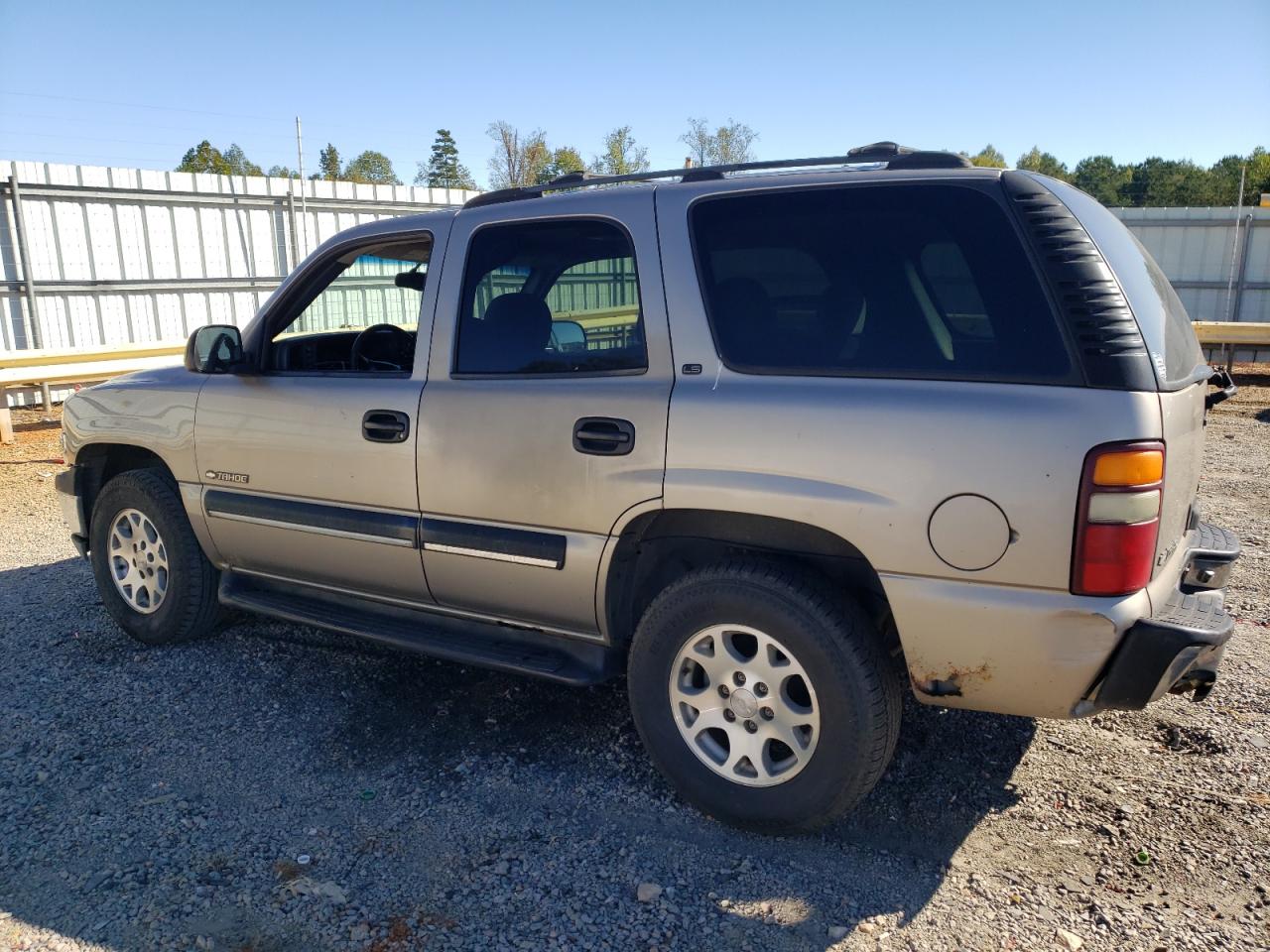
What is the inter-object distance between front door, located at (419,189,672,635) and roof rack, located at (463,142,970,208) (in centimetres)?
18

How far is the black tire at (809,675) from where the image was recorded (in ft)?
9.50

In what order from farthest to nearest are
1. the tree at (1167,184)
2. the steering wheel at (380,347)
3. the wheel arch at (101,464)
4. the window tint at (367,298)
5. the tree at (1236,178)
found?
the tree at (1167,184), the tree at (1236,178), the wheel arch at (101,464), the steering wheel at (380,347), the window tint at (367,298)

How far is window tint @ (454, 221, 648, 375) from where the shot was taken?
3.43 metres

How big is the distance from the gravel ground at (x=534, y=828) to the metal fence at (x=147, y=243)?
31.5ft

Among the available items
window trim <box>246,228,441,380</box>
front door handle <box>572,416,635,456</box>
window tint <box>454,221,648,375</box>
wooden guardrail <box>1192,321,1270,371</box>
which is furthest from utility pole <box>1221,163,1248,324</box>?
front door handle <box>572,416,635,456</box>

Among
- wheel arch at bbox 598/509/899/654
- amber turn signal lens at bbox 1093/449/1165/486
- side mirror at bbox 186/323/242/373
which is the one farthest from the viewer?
side mirror at bbox 186/323/242/373

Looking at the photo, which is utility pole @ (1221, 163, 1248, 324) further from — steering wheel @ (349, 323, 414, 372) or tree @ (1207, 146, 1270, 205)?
tree @ (1207, 146, 1270, 205)

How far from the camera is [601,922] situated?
108 inches

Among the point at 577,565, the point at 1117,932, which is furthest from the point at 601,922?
the point at 1117,932

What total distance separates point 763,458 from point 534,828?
4.82ft

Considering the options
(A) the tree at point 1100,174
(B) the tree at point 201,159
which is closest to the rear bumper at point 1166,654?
(A) the tree at point 1100,174

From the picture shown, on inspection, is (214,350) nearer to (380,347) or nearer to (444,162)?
(380,347)

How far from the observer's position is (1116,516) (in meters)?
2.54

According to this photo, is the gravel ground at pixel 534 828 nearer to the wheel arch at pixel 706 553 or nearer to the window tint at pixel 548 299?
the wheel arch at pixel 706 553
